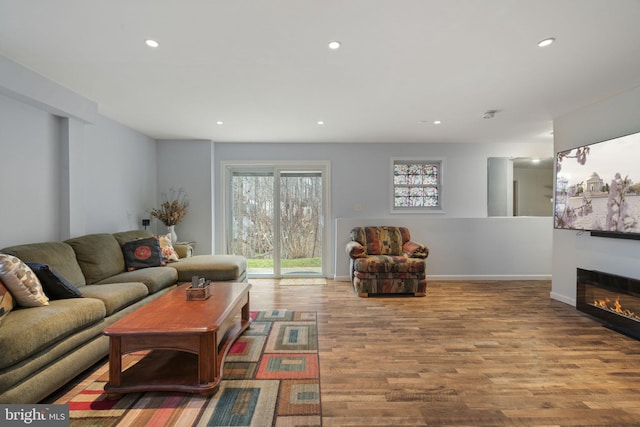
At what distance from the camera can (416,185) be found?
17.7ft

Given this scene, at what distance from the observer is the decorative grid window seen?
17.7 ft

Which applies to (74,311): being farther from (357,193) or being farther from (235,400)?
(357,193)

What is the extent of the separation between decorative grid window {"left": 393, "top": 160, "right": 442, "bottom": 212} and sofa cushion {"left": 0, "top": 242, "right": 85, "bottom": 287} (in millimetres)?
4560

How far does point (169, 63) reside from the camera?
2434 mm

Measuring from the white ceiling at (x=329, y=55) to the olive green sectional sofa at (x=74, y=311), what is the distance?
164cm

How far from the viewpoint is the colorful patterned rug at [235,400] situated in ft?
5.54

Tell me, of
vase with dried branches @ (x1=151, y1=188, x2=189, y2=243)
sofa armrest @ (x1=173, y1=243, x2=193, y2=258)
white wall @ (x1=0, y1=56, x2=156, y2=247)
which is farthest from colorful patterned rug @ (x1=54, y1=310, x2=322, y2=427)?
vase with dried branches @ (x1=151, y1=188, x2=189, y2=243)

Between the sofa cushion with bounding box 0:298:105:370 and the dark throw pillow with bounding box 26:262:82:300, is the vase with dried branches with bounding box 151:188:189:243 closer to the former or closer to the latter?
the dark throw pillow with bounding box 26:262:82:300

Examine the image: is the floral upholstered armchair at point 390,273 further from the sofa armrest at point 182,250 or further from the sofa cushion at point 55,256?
the sofa cushion at point 55,256

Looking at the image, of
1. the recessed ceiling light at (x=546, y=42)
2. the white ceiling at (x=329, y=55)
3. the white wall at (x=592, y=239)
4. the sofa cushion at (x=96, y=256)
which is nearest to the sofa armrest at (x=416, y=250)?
the white wall at (x=592, y=239)

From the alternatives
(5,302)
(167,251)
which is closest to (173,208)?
(167,251)

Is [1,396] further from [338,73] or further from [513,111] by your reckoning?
[513,111]

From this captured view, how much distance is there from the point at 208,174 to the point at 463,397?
182 inches

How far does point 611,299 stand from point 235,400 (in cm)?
372
